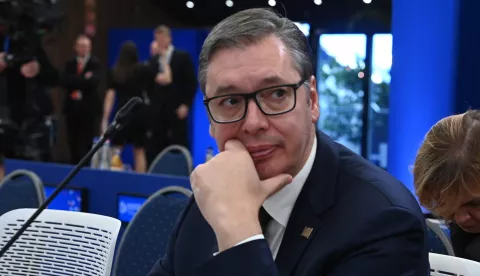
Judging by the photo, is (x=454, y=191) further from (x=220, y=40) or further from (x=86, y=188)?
(x=86, y=188)

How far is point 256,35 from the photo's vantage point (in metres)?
1.40

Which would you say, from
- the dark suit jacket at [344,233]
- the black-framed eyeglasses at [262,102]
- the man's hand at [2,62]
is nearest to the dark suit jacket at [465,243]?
the dark suit jacket at [344,233]

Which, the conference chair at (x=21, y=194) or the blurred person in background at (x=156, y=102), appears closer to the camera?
the conference chair at (x=21, y=194)

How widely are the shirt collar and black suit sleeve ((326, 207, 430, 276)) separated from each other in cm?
18

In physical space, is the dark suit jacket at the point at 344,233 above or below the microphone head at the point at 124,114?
below

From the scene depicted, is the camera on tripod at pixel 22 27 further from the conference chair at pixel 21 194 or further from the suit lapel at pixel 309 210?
the suit lapel at pixel 309 210

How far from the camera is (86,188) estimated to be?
4.35m

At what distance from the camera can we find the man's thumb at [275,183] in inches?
53.7

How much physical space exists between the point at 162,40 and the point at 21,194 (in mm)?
4704

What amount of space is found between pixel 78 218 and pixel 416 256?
1.52m

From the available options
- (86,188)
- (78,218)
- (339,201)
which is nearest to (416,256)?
(339,201)

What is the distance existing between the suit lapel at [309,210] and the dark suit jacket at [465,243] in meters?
0.62

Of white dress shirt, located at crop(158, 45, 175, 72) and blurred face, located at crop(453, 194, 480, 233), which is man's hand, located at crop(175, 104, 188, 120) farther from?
blurred face, located at crop(453, 194, 480, 233)

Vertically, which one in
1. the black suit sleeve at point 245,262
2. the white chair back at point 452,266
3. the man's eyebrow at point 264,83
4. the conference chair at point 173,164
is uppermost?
the man's eyebrow at point 264,83
